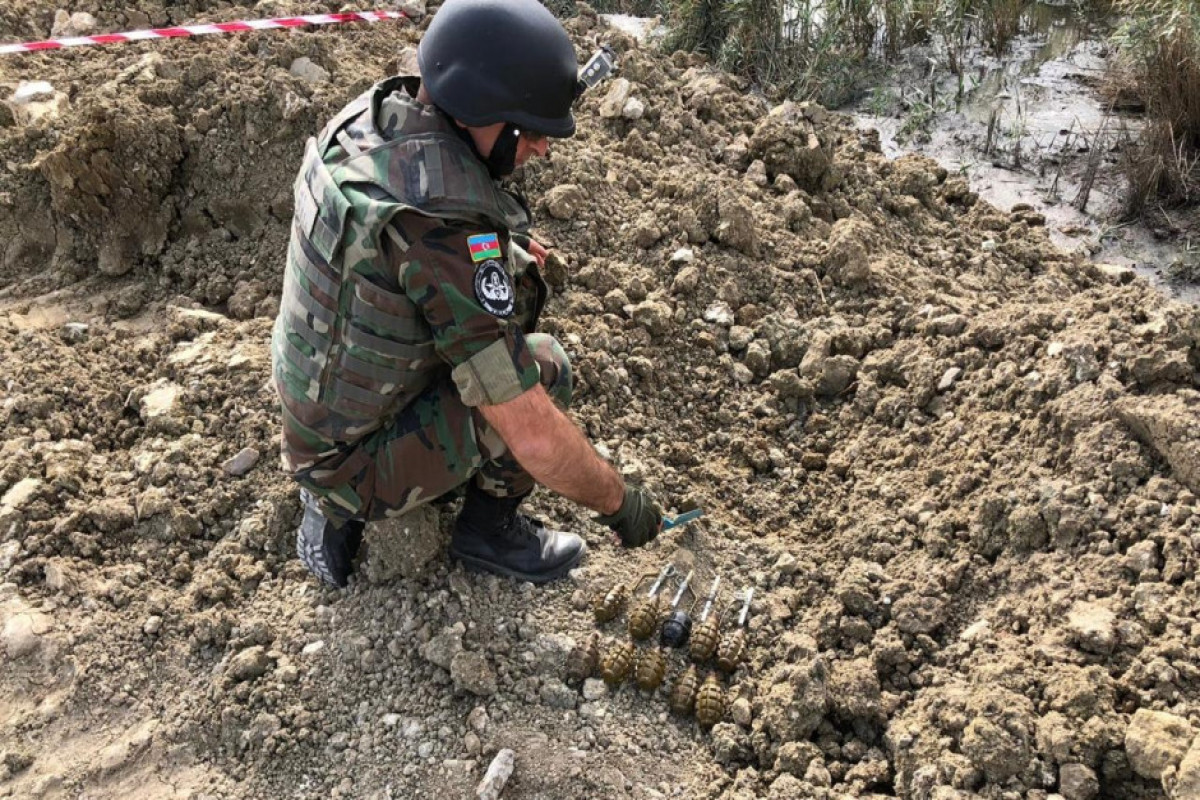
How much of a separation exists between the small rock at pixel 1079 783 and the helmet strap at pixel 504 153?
1816 millimetres

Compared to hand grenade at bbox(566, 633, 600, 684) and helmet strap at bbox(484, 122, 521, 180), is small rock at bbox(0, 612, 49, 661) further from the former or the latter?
helmet strap at bbox(484, 122, 521, 180)

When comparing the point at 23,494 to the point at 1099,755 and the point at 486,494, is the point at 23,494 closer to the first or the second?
the point at 486,494

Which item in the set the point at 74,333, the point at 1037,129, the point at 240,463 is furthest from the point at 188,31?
the point at 1037,129

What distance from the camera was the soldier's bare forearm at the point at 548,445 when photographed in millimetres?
2230

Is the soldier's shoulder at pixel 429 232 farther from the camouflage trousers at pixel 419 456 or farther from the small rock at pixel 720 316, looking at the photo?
the small rock at pixel 720 316

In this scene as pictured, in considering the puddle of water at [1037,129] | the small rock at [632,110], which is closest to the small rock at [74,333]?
the small rock at [632,110]

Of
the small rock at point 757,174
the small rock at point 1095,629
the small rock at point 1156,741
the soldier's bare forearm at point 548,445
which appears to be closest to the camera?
the small rock at point 1156,741

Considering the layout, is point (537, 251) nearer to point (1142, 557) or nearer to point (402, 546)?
point (402, 546)

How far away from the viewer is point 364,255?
86.1 inches

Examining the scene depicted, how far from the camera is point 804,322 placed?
3.81m

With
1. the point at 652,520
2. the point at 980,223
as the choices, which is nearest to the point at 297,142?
Result: the point at 652,520

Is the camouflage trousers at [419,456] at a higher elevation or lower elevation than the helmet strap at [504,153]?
lower

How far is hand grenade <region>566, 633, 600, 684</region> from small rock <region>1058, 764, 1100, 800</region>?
1138mm

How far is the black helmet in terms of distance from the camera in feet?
7.12
